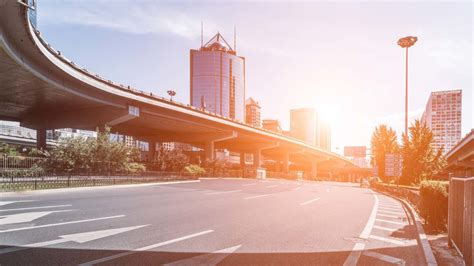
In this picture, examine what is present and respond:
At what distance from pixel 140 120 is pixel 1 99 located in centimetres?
1872

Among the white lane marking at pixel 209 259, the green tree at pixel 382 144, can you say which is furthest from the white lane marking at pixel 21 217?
the green tree at pixel 382 144

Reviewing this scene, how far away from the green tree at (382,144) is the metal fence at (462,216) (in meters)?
44.2

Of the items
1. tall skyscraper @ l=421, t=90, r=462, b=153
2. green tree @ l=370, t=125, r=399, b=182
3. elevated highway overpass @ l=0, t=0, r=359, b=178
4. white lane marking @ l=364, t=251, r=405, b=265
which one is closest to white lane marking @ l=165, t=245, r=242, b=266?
white lane marking @ l=364, t=251, r=405, b=265

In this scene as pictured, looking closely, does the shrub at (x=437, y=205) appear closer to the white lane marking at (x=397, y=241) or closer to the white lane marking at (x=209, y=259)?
the white lane marking at (x=397, y=241)

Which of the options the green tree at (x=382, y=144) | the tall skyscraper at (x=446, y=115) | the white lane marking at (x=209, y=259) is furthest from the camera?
the tall skyscraper at (x=446, y=115)

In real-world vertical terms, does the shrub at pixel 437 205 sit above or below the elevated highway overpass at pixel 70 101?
below

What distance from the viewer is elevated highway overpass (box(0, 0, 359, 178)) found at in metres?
23.0

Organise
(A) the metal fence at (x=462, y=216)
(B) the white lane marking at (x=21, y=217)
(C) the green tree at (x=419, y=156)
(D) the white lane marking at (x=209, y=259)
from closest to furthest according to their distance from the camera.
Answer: (A) the metal fence at (x=462, y=216)
(D) the white lane marking at (x=209, y=259)
(B) the white lane marking at (x=21, y=217)
(C) the green tree at (x=419, y=156)

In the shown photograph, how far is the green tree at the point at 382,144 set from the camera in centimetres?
4831

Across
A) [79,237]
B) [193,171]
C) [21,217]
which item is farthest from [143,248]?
[193,171]

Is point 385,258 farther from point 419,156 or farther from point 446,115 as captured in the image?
point 446,115

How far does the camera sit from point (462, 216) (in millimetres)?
5988

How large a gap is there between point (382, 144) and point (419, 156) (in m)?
19.9

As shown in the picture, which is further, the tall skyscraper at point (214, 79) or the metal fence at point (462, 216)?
the tall skyscraper at point (214, 79)
